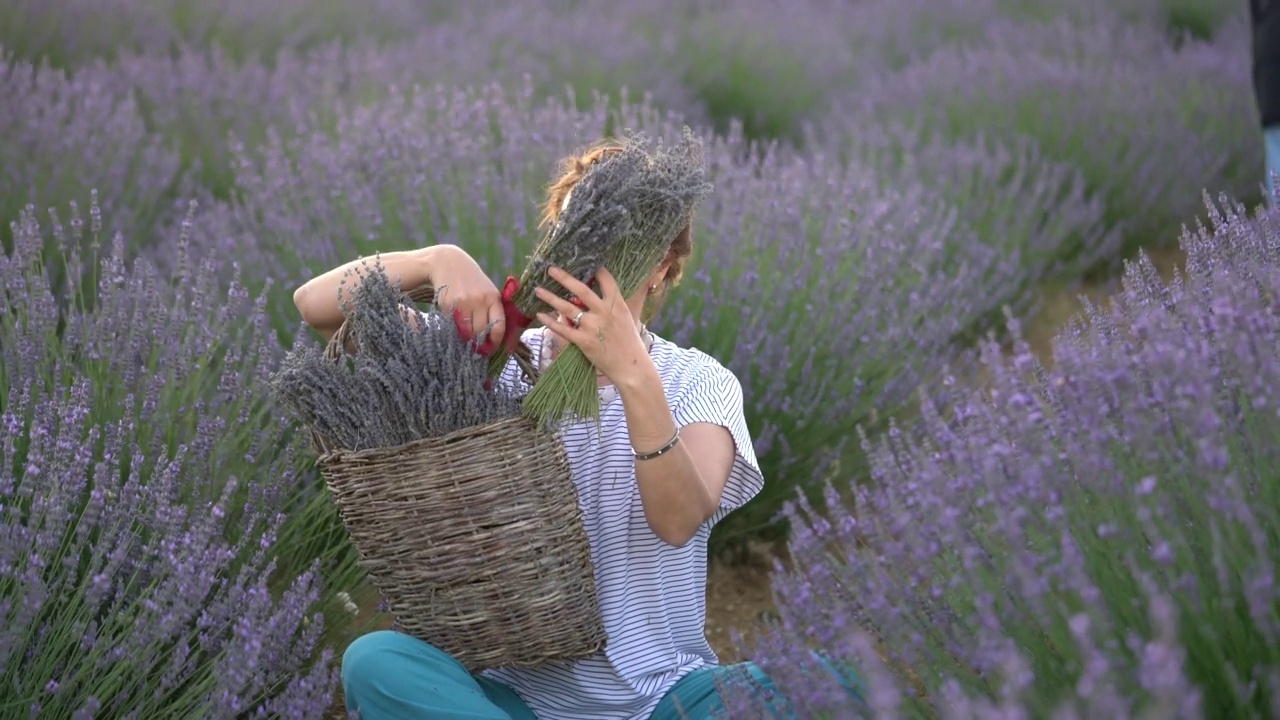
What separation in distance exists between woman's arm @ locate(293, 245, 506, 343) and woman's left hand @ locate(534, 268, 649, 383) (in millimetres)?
121

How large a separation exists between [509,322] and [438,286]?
0.43 feet

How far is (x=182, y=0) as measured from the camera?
22.0 ft

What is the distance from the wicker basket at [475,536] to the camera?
5.58 feet

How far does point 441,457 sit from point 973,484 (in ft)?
2.16

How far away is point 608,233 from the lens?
1.77 metres

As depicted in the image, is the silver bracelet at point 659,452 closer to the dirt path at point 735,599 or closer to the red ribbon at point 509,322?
the red ribbon at point 509,322

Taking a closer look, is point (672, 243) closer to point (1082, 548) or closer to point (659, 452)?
point (659, 452)

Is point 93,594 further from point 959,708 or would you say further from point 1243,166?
point 1243,166

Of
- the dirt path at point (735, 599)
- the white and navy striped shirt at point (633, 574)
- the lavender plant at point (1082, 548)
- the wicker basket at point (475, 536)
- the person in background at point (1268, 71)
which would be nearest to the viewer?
the lavender plant at point (1082, 548)

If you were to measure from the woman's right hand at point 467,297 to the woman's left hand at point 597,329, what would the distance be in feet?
0.36

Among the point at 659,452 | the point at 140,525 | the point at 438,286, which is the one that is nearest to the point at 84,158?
the point at 140,525

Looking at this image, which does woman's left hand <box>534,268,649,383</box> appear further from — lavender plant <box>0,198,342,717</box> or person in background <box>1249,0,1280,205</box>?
person in background <box>1249,0,1280,205</box>

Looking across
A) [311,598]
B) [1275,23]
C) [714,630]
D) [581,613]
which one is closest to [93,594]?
[311,598]

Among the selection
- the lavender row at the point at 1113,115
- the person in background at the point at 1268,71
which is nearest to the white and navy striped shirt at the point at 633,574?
the person in background at the point at 1268,71
